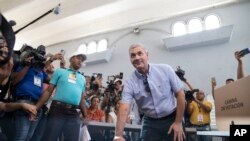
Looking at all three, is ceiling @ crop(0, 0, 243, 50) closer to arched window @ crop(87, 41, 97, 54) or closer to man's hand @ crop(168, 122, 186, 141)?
arched window @ crop(87, 41, 97, 54)

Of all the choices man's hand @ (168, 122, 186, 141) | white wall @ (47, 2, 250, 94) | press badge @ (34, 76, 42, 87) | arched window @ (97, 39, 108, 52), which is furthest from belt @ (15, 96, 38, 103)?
arched window @ (97, 39, 108, 52)

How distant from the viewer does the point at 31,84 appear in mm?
1954

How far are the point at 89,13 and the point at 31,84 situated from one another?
14.6ft

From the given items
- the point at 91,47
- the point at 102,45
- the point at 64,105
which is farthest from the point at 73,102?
the point at 91,47

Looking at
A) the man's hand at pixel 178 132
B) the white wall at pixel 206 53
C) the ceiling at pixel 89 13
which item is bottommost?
the man's hand at pixel 178 132

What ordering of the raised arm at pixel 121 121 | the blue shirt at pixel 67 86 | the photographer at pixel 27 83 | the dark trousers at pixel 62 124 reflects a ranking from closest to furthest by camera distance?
the raised arm at pixel 121 121
the photographer at pixel 27 83
the dark trousers at pixel 62 124
the blue shirt at pixel 67 86

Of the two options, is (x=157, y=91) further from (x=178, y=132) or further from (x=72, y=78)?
(x=72, y=78)

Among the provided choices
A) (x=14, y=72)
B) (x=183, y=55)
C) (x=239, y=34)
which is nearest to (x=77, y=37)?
(x=183, y=55)

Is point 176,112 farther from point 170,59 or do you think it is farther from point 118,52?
point 118,52

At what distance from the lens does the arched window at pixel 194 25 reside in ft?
16.8

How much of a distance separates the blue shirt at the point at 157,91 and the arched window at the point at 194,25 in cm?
379

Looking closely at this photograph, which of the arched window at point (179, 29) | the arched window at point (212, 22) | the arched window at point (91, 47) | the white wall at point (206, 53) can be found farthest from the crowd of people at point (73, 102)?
the arched window at point (91, 47)

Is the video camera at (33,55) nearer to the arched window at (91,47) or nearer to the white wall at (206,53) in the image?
the white wall at (206,53)

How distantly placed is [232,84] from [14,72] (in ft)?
5.13
